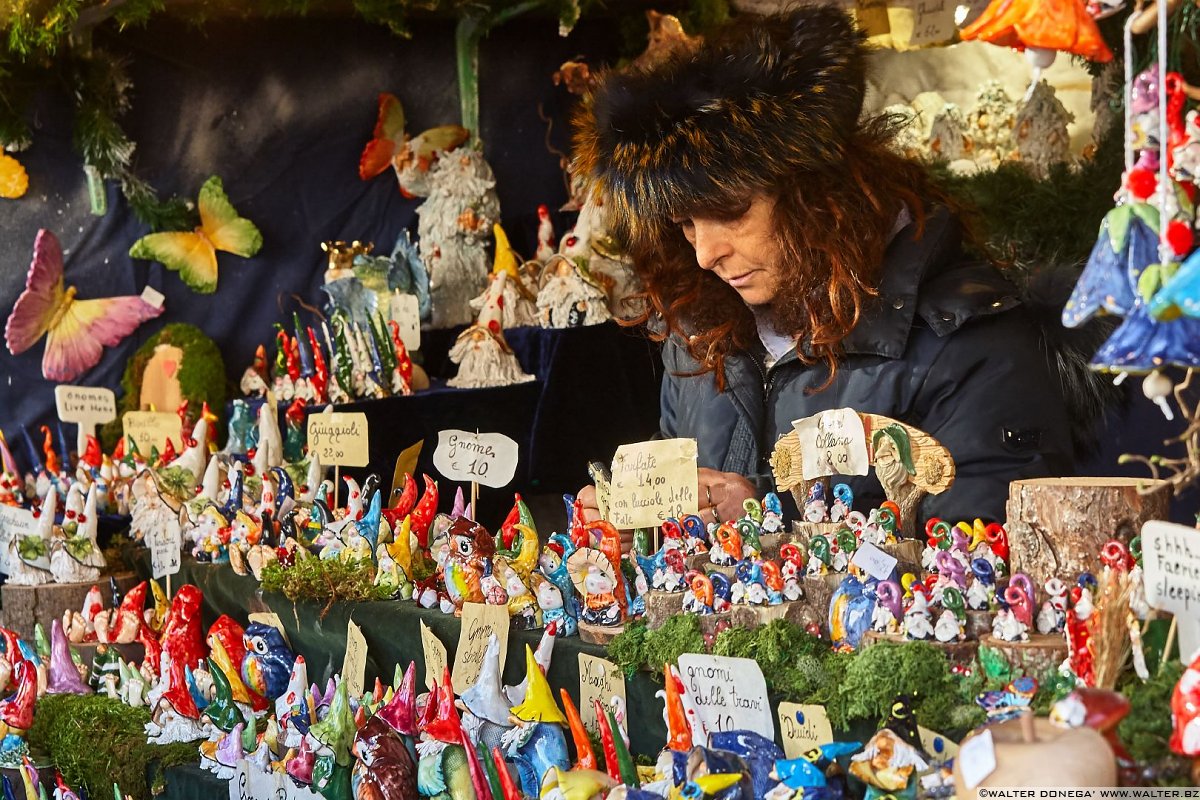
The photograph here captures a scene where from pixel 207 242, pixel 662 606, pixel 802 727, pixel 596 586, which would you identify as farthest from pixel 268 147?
pixel 802 727

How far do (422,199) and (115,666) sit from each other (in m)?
2.30

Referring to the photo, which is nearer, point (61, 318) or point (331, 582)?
point (331, 582)

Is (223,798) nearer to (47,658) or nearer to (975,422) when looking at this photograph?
(47,658)

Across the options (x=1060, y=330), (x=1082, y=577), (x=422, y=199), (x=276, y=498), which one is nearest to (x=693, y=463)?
(x=1082, y=577)

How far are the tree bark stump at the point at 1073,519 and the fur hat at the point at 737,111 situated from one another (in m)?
0.71

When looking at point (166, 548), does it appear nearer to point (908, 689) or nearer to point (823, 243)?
point (823, 243)

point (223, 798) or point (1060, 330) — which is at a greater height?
point (1060, 330)

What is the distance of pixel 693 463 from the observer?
6.89 feet

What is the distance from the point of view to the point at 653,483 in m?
2.14

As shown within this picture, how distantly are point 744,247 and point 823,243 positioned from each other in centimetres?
12

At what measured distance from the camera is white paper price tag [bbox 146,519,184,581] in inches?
121

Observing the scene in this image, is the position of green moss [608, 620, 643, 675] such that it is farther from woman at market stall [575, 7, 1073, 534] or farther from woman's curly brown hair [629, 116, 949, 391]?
woman's curly brown hair [629, 116, 949, 391]

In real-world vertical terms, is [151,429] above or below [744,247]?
below

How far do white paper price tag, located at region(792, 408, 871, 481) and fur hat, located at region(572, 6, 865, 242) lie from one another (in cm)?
39
